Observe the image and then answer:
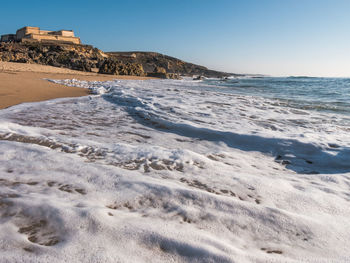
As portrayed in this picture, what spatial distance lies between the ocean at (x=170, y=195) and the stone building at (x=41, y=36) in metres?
50.7

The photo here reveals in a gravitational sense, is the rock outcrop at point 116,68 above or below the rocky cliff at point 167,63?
below

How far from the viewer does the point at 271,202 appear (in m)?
1.41

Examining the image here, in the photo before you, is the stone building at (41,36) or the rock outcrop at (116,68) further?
the stone building at (41,36)

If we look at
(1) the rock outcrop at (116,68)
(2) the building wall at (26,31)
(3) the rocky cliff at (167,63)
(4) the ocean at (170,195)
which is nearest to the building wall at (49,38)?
(2) the building wall at (26,31)

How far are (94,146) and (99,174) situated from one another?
687mm

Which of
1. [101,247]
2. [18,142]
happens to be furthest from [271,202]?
[18,142]

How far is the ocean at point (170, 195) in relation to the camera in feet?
3.15

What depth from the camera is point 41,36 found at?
142 ft

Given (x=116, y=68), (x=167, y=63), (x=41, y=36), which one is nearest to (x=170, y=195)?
(x=116, y=68)

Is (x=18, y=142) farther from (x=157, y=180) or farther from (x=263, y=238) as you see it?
(x=263, y=238)

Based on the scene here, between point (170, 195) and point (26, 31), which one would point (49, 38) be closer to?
point (26, 31)

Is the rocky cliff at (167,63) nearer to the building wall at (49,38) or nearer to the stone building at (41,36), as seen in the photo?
the building wall at (49,38)

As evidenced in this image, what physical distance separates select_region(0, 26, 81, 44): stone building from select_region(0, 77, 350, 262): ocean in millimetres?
50727

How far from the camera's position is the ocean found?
961 mm
